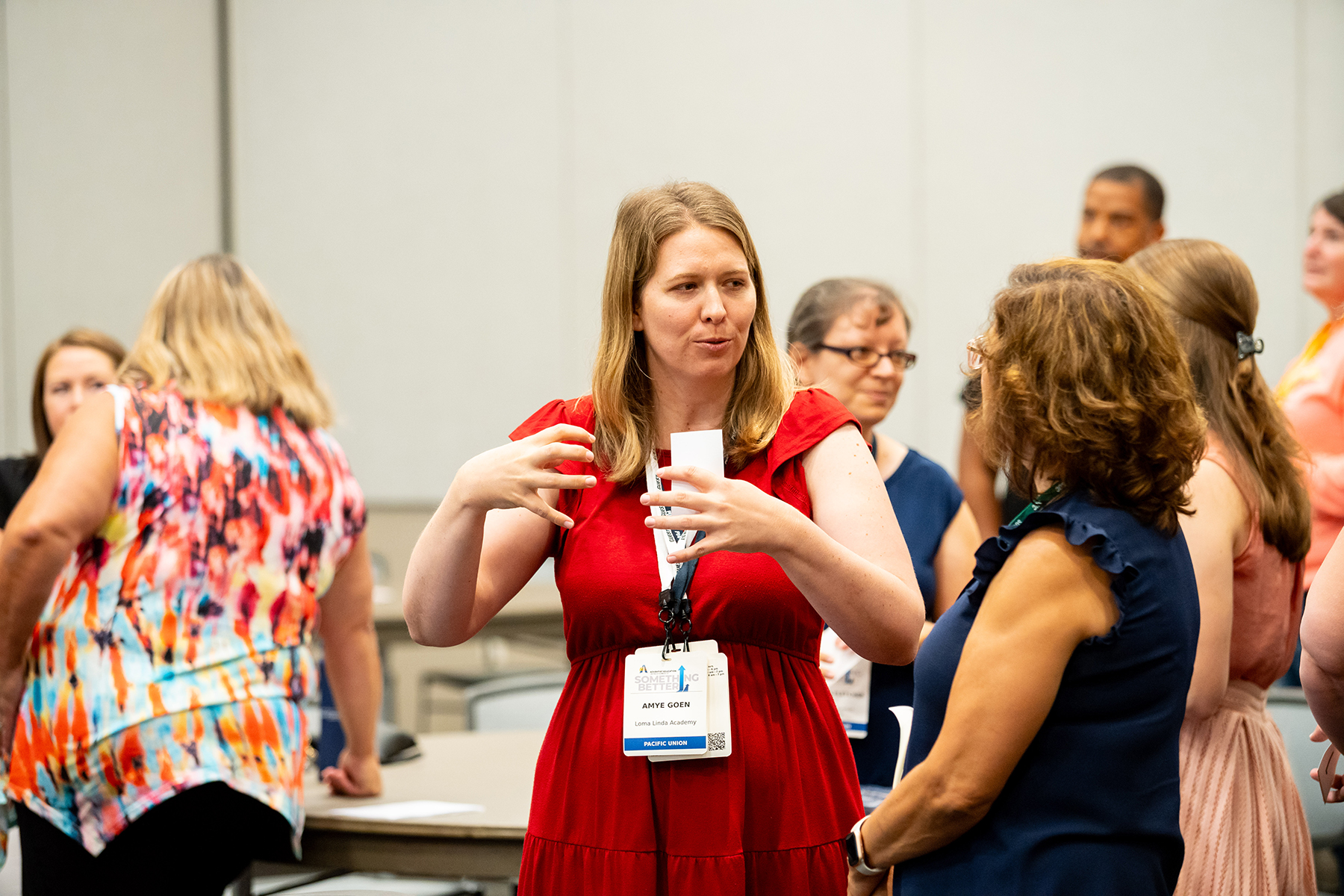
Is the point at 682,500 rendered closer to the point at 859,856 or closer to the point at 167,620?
the point at 859,856

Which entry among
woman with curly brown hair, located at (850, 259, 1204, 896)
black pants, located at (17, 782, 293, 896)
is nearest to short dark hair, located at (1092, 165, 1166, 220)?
woman with curly brown hair, located at (850, 259, 1204, 896)

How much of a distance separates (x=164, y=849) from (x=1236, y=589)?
1928mm

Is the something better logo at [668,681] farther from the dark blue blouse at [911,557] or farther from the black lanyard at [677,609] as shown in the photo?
the dark blue blouse at [911,557]

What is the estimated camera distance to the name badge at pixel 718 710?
1566 mm

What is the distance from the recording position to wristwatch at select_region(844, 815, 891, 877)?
152 cm

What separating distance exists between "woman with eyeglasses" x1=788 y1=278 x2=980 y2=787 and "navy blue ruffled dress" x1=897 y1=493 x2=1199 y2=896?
2.61 ft

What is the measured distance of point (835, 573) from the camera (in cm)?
148

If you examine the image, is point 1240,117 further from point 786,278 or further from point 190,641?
point 190,641

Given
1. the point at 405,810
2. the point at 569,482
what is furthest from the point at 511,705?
the point at 569,482

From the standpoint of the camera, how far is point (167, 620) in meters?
2.23

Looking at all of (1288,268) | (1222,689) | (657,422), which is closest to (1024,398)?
(657,422)

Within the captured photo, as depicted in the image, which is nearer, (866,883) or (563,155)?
(866,883)

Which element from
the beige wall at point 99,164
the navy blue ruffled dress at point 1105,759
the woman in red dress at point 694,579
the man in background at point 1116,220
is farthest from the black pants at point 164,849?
the beige wall at point 99,164

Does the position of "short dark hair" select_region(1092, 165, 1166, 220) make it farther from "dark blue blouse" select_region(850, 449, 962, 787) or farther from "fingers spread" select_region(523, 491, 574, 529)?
"fingers spread" select_region(523, 491, 574, 529)
